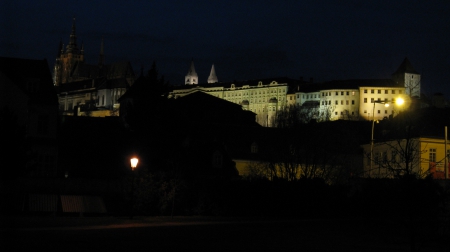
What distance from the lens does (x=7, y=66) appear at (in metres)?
49.1

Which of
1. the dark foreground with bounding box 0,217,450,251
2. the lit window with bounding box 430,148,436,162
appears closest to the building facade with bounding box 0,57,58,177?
the dark foreground with bounding box 0,217,450,251

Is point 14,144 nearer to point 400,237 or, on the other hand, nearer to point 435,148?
point 400,237

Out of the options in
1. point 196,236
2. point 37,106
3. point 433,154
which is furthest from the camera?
point 433,154

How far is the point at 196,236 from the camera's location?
84.1ft

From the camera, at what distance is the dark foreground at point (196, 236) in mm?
21848

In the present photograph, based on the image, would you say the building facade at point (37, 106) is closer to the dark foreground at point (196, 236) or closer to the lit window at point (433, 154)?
the dark foreground at point (196, 236)

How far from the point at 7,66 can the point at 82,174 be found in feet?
29.3

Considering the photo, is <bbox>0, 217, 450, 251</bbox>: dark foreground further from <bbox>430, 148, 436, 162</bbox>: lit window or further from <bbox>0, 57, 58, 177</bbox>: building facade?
<bbox>430, 148, 436, 162</bbox>: lit window

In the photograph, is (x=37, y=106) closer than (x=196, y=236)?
No

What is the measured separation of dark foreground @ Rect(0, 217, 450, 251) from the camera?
21.8 metres

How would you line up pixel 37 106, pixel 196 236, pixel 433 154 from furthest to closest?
pixel 433 154 < pixel 37 106 < pixel 196 236

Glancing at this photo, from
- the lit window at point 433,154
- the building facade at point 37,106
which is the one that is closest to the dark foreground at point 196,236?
the building facade at point 37,106

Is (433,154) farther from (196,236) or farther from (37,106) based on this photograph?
(196,236)

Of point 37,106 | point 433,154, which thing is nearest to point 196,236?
point 37,106
